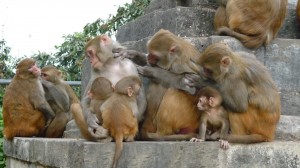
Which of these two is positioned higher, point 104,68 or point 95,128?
point 104,68

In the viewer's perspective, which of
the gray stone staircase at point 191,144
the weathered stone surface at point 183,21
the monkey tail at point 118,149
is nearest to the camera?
the monkey tail at point 118,149

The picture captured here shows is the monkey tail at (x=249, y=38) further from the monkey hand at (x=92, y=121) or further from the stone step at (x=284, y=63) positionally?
the monkey hand at (x=92, y=121)

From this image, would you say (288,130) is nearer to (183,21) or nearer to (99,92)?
(183,21)

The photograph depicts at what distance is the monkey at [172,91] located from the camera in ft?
18.1

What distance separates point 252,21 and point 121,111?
2.02m

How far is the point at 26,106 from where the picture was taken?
8.48 metres

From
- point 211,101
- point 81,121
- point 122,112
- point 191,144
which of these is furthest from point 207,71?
point 81,121

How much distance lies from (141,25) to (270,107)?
2360 millimetres

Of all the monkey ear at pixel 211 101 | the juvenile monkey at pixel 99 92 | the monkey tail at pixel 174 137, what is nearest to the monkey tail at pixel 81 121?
the juvenile monkey at pixel 99 92

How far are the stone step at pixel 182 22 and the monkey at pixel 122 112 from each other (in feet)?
3.91

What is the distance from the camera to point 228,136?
5309 mm

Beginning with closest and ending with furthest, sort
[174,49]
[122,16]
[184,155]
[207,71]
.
Answer: [184,155]
[207,71]
[174,49]
[122,16]

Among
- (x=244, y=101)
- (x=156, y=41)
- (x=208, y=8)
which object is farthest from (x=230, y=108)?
(x=208, y=8)

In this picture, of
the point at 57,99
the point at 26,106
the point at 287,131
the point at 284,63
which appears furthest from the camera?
the point at 57,99
